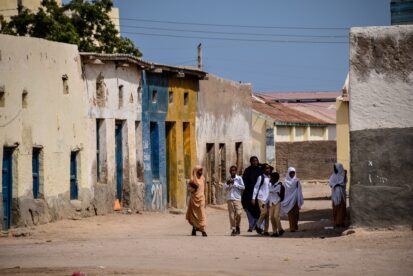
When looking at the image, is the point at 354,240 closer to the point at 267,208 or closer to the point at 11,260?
the point at 267,208

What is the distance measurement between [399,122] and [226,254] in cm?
402

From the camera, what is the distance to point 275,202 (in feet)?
74.2

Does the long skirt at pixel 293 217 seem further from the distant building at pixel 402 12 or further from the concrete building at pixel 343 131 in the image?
the concrete building at pixel 343 131

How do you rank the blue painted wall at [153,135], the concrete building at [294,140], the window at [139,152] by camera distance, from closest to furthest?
the window at [139,152] < the blue painted wall at [153,135] < the concrete building at [294,140]

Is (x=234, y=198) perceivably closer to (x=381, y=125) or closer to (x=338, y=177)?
(x=338, y=177)

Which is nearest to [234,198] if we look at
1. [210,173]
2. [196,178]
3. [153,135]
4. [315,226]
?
[196,178]

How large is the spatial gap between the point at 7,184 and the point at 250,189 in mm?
4929

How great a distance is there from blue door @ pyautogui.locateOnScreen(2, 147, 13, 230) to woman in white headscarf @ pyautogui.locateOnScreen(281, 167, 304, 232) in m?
5.53

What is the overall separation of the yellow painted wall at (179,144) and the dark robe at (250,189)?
441 inches

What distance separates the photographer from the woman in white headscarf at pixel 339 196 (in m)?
23.8

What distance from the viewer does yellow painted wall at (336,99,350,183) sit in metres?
38.4

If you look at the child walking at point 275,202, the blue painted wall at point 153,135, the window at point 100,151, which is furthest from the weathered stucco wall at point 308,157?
the child walking at point 275,202

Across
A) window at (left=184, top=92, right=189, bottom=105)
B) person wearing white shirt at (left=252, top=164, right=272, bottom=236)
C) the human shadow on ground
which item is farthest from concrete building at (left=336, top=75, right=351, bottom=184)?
person wearing white shirt at (left=252, top=164, right=272, bottom=236)

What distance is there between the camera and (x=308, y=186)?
5166cm
